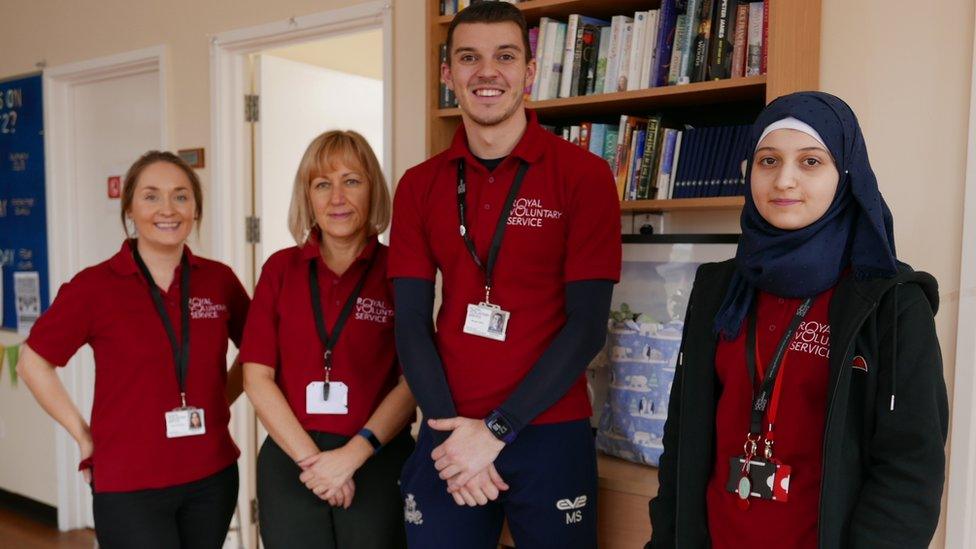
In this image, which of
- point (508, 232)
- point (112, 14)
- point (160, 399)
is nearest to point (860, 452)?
point (508, 232)

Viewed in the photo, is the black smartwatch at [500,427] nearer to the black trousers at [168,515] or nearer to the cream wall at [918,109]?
the black trousers at [168,515]

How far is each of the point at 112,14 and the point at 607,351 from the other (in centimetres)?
313

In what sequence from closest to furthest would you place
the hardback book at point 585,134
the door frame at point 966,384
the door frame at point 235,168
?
the door frame at point 966,384 < the hardback book at point 585,134 < the door frame at point 235,168

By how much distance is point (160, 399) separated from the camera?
6.97 feet

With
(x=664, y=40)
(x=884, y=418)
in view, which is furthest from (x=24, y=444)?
(x=884, y=418)

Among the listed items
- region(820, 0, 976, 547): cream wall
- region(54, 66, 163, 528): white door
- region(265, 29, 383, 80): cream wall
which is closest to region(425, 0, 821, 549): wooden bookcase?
region(820, 0, 976, 547): cream wall

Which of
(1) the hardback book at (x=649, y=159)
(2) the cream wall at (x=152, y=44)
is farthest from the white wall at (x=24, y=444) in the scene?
(1) the hardback book at (x=649, y=159)

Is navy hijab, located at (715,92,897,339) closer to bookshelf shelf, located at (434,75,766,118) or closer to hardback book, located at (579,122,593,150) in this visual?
bookshelf shelf, located at (434,75,766,118)

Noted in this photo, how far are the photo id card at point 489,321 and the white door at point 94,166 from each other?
9.49 ft

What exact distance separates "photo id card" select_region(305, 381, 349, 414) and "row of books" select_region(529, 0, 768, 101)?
1055 mm

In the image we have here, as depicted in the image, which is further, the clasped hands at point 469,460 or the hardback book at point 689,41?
the hardback book at point 689,41

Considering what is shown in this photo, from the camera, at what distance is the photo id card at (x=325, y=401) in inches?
79.5

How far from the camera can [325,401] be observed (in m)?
2.02

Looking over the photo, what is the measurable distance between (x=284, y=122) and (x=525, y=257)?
2.33 meters
